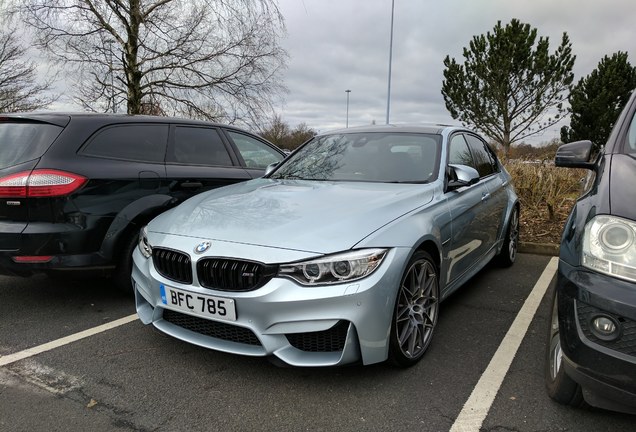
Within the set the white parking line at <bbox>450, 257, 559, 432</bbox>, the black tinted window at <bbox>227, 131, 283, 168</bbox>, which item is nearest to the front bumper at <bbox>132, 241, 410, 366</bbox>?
the white parking line at <bbox>450, 257, 559, 432</bbox>

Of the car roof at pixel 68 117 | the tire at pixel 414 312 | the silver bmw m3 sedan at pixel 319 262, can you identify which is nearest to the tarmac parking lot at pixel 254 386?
the tire at pixel 414 312

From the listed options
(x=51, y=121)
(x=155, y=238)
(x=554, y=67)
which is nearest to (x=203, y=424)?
(x=155, y=238)

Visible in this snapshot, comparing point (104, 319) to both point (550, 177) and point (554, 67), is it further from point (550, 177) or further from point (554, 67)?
point (554, 67)

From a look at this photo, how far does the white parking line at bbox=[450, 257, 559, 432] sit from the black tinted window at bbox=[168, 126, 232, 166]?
311 centimetres

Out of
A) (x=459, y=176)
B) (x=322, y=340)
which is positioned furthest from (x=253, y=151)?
(x=322, y=340)

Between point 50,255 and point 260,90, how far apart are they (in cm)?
1270

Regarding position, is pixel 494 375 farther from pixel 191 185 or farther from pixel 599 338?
pixel 191 185

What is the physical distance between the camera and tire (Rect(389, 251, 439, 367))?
2.62m

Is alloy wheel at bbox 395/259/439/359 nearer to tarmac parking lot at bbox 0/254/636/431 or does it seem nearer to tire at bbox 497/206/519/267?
tarmac parking lot at bbox 0/254/636/431

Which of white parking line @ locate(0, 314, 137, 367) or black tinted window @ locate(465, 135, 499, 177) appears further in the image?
black tinted window @ locate(465, 135, 499, 177)

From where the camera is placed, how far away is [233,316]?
94.7 inches

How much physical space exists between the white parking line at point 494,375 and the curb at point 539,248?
1.84m

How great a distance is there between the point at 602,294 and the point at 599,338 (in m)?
0.17

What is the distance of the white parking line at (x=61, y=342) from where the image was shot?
291 cm
